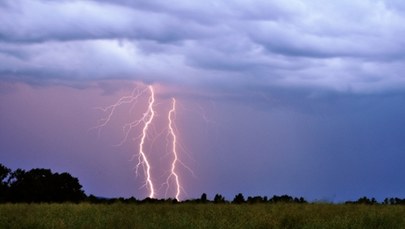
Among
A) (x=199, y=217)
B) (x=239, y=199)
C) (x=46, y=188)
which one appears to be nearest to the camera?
(x=199, y=217)

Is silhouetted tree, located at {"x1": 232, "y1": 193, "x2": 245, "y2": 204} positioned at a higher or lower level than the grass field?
higher

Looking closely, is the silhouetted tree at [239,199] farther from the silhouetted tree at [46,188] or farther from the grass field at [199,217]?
the silhouetted tree at [46,188]

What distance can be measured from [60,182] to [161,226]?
47.3ft

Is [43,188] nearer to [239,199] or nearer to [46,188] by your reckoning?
[46,188]

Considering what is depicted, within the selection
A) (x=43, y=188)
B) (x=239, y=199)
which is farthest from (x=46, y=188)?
(x=239, y=199)

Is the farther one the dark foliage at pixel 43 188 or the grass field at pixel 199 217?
the dark foliage at pixel 43 188

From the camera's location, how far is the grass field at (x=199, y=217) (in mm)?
15688

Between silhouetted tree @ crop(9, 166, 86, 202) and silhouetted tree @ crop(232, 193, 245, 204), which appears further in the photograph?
silhouetted tree @ crop(9, 166, 86, 202)

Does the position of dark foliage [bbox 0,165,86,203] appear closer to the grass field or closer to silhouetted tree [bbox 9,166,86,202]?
silhouetted tree [bbox 9,166,86,202]

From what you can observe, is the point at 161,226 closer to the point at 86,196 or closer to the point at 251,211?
the point at 251,211

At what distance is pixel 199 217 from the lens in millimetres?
17109

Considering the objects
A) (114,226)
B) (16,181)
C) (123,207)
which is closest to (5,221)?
(114,226)

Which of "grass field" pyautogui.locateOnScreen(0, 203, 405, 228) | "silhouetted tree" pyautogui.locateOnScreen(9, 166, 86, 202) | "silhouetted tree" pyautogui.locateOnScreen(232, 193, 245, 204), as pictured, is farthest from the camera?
"silhouetted tree" pyautogui.locateOnScreen(9, 166, 86, 202)

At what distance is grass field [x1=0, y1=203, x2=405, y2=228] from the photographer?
15.7 m
